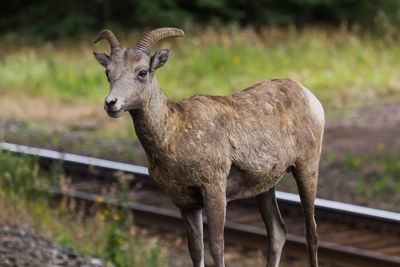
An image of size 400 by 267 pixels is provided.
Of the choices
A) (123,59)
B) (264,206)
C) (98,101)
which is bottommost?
(98,101)

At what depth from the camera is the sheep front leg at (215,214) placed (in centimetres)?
291

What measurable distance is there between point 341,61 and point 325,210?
739 centimetres

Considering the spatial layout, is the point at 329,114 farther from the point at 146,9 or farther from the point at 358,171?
the point at 146,9

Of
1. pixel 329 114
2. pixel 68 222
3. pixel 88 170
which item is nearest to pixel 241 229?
pixel 68 222

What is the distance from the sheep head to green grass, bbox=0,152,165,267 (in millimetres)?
3348

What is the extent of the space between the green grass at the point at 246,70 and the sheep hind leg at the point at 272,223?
28.2 feet

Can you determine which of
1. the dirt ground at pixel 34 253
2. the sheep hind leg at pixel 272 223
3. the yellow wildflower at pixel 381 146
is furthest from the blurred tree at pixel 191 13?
the sheep hind leg at pixel 272 223

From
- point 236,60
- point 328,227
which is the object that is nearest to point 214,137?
point 328,227

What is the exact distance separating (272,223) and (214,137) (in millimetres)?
663

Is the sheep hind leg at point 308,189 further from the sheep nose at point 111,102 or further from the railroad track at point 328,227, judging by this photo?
the railroad track at point 328,227

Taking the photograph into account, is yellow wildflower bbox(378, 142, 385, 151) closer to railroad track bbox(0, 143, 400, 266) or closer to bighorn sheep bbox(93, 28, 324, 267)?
railroad track bbox(0, 143, 400, 266)

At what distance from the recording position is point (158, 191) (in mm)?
8398

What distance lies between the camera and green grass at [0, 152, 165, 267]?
20.0 ft

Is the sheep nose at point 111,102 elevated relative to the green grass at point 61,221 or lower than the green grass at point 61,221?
elevated
